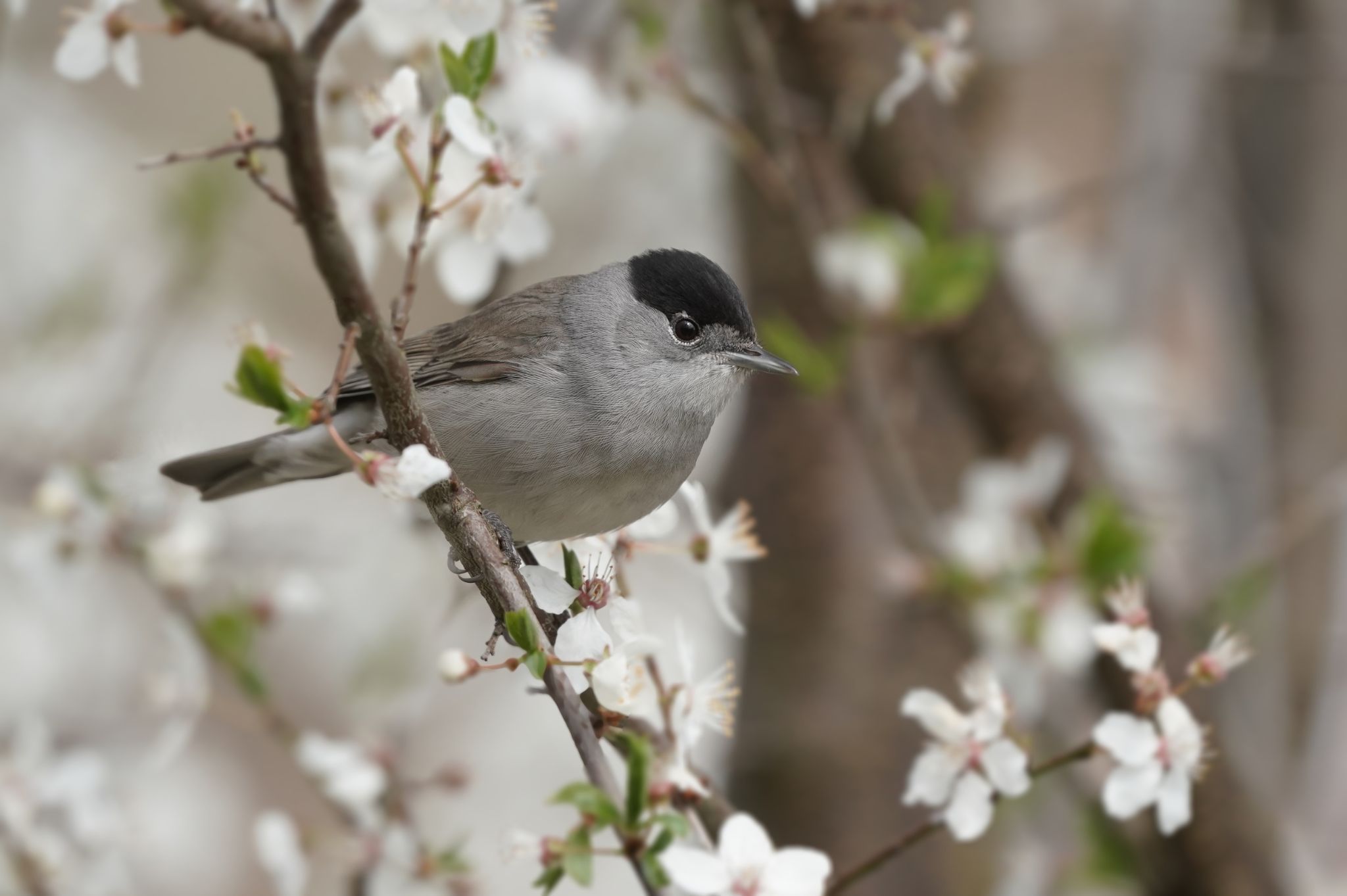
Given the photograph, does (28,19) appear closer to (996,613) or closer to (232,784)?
(232,784)

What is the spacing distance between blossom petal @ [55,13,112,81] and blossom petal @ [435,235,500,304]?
0.75 meters

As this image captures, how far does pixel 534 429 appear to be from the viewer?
280 cm

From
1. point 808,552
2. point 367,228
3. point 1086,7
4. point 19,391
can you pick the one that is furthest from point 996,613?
point 1086,7

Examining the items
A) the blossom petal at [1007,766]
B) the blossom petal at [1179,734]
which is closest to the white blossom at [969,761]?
the blossom petal at [1007,766]

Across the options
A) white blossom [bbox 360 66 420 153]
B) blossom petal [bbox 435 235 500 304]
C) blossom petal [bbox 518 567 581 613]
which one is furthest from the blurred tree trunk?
blossom petal [bbox 518 567 581 613]

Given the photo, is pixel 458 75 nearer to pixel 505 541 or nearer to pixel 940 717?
pixel 505 541

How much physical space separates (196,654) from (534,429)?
1037 mm

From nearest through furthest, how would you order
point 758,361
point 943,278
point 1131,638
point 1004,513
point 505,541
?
point 1131,638
point 505,541
point 758,361
point 943,278
point 1004,513

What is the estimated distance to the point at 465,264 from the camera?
2.66 metres

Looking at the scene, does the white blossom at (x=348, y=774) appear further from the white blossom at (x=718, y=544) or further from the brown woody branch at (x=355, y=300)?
the brown woody branch at (x=355, y=300)

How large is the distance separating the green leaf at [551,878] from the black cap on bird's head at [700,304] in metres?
1.52

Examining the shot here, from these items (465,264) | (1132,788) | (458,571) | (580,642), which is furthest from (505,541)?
(1132,788)

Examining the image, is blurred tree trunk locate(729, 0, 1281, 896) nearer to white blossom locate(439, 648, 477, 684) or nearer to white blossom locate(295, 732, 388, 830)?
white blossom locate(295, 732, 388, 830)

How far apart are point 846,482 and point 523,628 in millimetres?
3232
